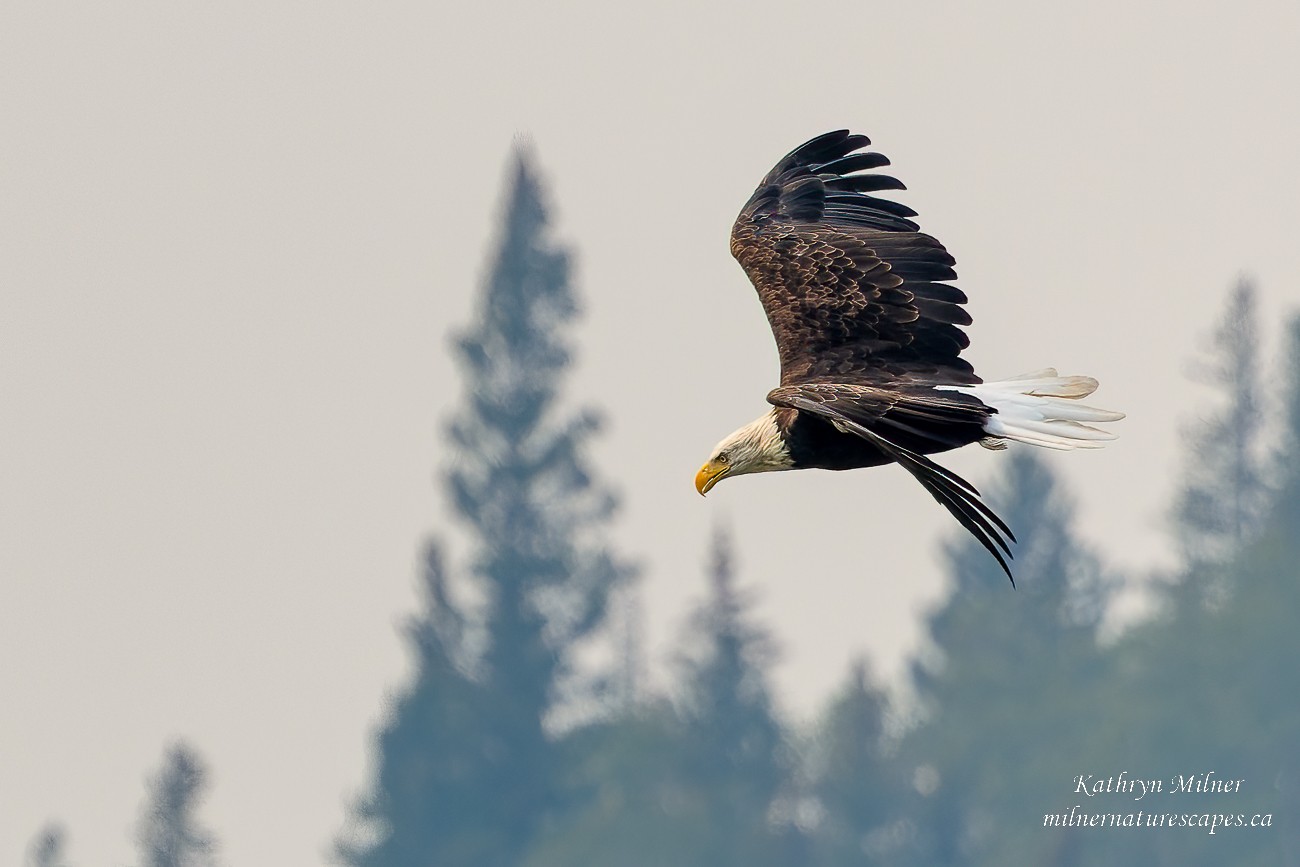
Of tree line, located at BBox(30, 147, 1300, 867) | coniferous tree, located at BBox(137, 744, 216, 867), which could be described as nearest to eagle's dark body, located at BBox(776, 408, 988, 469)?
coniferous tree, located at BBox(137, 744, 216, 867)

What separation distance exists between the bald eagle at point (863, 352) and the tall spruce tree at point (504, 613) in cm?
5264

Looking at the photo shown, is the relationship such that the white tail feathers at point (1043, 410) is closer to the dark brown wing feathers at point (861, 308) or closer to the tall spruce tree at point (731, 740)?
the dark brown wing feathers at point (861, 308)

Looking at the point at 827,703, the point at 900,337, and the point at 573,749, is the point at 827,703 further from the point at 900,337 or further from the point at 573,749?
the point at 900,337

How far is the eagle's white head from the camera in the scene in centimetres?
1827

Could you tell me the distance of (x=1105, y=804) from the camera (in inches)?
2680

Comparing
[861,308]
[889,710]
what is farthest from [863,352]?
[889,710]

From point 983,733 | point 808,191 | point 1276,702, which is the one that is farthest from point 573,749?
point 808,191

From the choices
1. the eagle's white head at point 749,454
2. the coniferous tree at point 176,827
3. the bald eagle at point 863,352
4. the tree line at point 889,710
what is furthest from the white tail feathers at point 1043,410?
the tree line at point 889,710

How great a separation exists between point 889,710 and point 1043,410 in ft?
168

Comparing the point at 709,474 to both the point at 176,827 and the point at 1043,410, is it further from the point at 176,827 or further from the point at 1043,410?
the point at 176,827

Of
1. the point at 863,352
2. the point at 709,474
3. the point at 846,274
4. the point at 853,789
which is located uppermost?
the point at 846,274

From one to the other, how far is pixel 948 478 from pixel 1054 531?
6156 centimetres

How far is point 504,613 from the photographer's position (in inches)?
3135

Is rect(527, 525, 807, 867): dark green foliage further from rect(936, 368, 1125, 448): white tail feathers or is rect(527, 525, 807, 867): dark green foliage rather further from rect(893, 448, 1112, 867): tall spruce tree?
rect(936, 368, 1125, 448): white tail feathers
